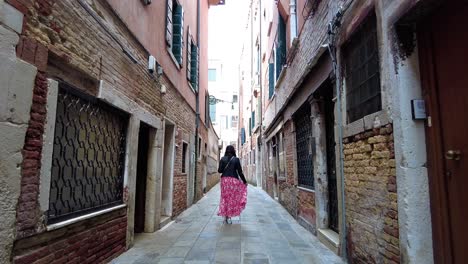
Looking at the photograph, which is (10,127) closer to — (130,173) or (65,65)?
(65,65)

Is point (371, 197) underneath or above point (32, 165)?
underneath

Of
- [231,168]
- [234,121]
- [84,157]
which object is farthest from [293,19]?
[234,121]

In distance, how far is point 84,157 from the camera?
382 centimetres

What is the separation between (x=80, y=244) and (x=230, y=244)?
237cm

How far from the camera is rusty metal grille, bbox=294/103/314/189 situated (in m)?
6.85

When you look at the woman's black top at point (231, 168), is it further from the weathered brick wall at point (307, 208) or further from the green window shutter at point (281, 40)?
the green window shutter at point (281, 40)

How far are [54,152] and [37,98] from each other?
2.09ft

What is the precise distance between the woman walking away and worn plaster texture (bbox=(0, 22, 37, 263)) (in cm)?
521

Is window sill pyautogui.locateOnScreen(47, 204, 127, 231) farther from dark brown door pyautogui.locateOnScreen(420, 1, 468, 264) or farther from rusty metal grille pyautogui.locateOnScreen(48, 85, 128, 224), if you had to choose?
dark brown door pyautogui.locateOnScreen(420, 1, 468, 264)

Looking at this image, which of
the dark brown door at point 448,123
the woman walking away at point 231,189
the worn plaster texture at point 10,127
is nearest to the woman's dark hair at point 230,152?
the woman walking away at point 231,189

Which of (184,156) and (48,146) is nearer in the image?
(48,146)

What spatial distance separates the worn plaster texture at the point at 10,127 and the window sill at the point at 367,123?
300cm

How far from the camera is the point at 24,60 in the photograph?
258cm

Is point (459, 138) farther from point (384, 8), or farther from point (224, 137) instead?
point (224, 137)
